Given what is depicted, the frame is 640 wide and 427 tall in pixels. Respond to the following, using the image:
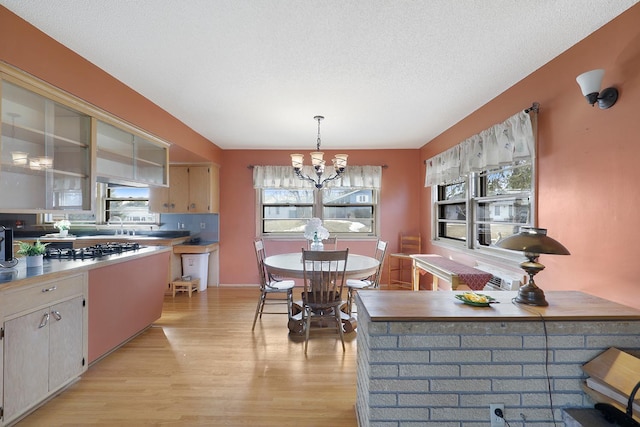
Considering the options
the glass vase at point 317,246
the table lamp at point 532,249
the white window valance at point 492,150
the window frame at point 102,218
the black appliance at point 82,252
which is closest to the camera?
the table lamp at point 532,249

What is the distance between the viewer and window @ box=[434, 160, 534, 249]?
249cm

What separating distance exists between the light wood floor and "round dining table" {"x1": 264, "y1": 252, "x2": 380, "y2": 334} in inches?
6.0

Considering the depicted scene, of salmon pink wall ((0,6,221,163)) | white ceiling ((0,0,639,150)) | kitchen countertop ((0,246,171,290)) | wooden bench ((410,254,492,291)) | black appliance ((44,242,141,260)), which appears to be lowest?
wooden bench ((410,254,492,291))

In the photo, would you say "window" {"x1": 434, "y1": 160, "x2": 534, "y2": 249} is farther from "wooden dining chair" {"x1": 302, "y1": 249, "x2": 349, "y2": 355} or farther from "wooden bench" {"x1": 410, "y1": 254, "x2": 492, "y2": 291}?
"wooden dining chair" {"x1": 302, "y1": 249, "x2": 349, "y2": 355}

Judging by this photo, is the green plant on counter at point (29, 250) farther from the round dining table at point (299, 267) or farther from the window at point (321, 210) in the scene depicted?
the window at point (321, 210)

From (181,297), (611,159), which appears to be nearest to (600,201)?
(611,159)

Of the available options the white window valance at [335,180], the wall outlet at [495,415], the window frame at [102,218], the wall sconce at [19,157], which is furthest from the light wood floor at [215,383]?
the window frame at [102,218]

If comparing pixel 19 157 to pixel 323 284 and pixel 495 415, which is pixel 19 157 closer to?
pixel 323 284

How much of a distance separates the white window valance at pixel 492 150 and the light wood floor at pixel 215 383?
2174mm

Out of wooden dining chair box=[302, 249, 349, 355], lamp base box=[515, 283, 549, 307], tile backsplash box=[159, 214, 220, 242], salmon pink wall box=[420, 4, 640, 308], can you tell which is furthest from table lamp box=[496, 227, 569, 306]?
tile backsplash box=[159, 214, 220, 242]

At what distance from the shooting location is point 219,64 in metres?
2.13

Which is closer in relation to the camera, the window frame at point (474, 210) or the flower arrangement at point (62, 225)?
the window frame at point (474, 210)

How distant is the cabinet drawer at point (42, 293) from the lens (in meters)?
1.60

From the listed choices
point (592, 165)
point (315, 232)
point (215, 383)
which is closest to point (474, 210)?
point (592, 165)
